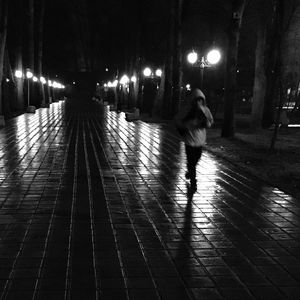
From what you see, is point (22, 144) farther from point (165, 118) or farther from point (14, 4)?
point (14, 4)

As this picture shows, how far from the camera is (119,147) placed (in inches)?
575

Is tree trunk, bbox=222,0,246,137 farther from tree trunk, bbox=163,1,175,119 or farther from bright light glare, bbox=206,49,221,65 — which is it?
tree trunk, bbox=163,1,175,119

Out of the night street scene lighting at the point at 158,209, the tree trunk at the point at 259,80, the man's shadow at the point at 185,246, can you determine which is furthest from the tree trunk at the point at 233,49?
the man's shadow at the point at 185,246

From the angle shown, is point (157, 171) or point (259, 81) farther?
point (259, 81)

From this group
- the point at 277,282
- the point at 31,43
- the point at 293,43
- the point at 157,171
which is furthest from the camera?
the point at 31,43

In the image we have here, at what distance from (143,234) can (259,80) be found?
17.6 m

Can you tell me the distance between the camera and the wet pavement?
14.2 ft

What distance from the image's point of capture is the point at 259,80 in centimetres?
2202

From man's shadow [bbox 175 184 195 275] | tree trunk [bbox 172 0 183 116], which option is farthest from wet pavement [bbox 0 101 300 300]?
tree trunk [bbox 172 0 183 116]

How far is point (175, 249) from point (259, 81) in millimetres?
17957

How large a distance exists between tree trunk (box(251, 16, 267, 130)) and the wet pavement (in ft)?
39.7

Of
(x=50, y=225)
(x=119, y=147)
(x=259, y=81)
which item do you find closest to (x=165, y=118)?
(x=259, y=81)

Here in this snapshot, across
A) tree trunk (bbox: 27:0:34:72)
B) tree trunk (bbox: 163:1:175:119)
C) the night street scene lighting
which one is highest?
tree trunk (bbox: 27:0:34:72)

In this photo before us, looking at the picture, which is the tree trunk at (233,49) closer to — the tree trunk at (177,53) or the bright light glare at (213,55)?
the bright light glare at (213,55)
